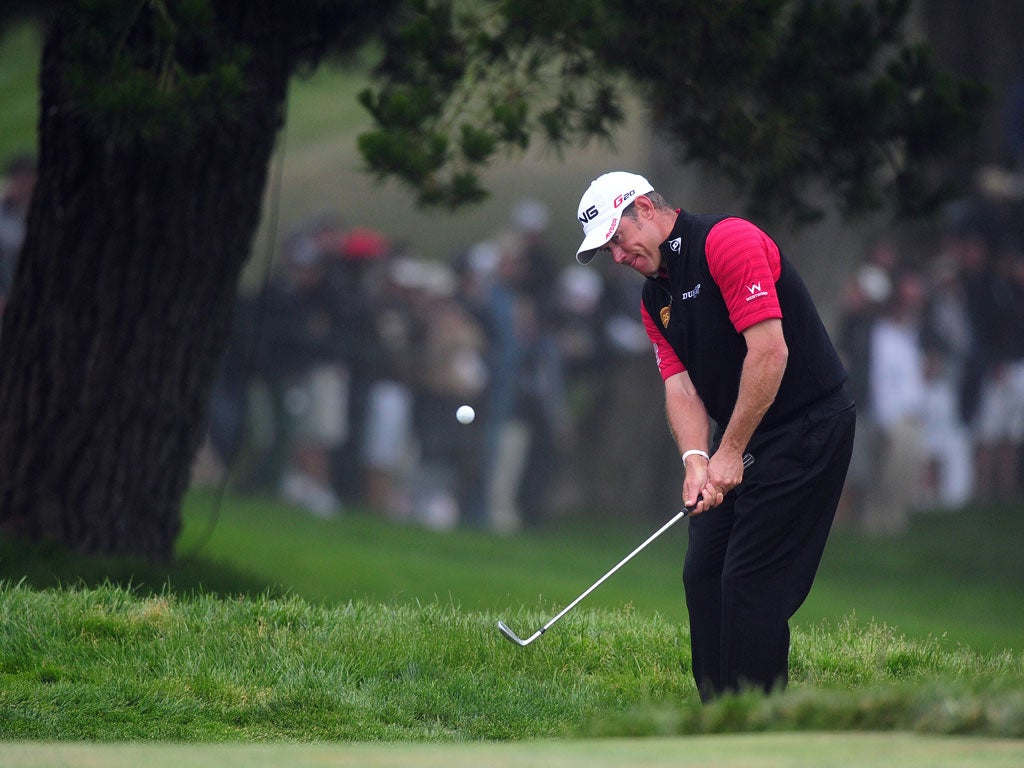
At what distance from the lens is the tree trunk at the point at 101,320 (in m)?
7.57

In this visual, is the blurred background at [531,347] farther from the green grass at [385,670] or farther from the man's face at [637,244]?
the man's face at [637,244]

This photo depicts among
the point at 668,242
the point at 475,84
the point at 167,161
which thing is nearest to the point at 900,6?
the point at 475,84

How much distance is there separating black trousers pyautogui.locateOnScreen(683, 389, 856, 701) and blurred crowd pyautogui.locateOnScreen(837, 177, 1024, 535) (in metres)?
11.3

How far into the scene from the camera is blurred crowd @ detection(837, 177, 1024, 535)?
640 inches

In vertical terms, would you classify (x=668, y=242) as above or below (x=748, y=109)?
below

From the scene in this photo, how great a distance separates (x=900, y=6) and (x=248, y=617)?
447 cm

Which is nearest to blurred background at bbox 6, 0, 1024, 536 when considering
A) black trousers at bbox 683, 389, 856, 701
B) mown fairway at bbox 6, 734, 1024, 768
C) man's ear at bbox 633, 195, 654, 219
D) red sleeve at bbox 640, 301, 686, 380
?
red sleeve at bbox 640, 301, 686, 380

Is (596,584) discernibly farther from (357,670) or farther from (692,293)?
(692,293)

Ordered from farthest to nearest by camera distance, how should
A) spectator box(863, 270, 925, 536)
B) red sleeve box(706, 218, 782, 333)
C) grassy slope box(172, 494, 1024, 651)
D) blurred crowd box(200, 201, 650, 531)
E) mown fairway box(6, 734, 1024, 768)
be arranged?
spectator box(863, 270, 925, 536) → blurred crowd box(200, 201, 650, 531) → grassy slope box(172, 494, 1024, 651) → red sleeve box(706, 218, 782, 333) → mown fairway box(6, 734, 1024, 768)

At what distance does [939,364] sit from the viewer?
16750 millimetres

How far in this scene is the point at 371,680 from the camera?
18.4 feet

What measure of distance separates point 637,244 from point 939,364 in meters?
12.4

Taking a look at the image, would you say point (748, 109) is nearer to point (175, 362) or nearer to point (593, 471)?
point (175, 362)

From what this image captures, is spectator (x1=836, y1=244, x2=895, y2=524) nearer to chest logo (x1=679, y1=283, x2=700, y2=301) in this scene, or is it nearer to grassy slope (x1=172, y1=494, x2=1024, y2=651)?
grassy slope (x1=172, y1=494, x2=1024, y2=651)
